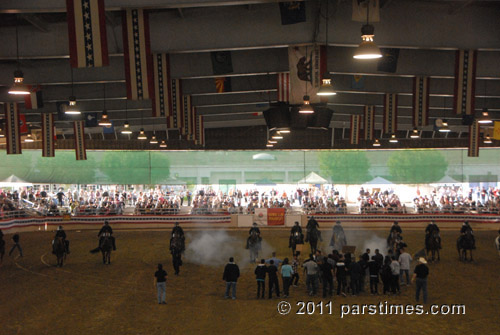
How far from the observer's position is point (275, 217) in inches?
1469

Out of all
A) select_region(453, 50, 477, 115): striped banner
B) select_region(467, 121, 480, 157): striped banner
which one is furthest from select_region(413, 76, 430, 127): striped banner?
select_region(467, 121, 480, 157): striped banner

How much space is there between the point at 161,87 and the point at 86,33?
251 inches

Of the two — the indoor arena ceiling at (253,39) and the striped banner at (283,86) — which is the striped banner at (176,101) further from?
the striped banner at (283,86)

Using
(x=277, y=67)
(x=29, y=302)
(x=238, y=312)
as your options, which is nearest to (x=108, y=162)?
(x=277, y=67)

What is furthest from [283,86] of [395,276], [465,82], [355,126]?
[355,126]

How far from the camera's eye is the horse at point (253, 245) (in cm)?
2224

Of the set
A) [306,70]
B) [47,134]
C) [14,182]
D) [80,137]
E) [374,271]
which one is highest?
[306,70]

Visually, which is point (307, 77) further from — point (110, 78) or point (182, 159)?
point (182, 159)

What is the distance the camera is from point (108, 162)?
4747 cm

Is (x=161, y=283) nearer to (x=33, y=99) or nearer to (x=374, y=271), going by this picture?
(x=374, y=271)

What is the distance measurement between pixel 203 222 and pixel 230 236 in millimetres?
7580

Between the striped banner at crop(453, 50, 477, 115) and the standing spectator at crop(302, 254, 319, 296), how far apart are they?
7.70m

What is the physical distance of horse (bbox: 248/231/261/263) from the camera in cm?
2224

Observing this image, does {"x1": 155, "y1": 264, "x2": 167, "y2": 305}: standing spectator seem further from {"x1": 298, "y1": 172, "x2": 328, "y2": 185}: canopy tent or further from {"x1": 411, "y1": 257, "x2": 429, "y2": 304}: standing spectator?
{"x1": 298, "y1": 172, "x2": 328, "y2": 185}: canopy tent
